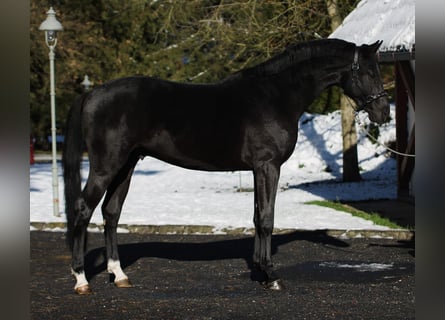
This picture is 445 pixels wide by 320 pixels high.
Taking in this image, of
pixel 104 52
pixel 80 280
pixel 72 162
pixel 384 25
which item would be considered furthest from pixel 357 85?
pixel 104 52

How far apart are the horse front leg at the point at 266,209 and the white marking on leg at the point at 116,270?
123cm

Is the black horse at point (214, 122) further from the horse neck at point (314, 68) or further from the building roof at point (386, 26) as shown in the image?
the building roof at point (386, 26)

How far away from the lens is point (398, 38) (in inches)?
329

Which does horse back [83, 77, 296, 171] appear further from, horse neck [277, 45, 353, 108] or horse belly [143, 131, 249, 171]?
horse neck [277, 45, 353, 108]

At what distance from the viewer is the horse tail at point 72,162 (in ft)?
21.3

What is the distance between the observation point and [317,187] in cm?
1686

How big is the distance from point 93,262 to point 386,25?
4.60 metres

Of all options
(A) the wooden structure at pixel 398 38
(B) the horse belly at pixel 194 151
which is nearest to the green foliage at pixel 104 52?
(A) the wooden structure at pixel 398 38

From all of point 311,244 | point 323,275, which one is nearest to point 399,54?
→ point 311,244

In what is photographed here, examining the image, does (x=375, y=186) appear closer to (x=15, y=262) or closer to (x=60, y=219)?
(x=60, y=219)

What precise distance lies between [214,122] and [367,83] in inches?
55.3

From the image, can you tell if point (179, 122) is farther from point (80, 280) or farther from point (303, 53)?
point (80, 280)

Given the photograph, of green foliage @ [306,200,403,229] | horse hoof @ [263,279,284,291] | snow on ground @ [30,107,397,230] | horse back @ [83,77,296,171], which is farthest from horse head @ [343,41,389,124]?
green foliage @ [306,200,403,229]

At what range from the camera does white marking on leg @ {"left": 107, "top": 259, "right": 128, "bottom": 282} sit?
6.66 metres
